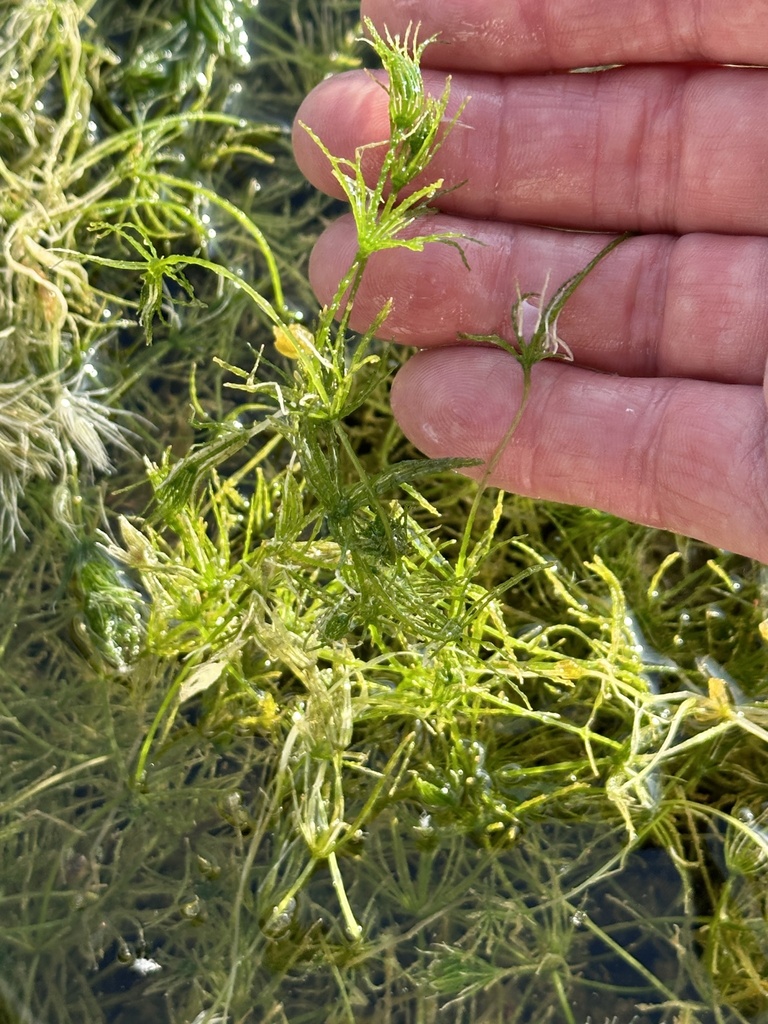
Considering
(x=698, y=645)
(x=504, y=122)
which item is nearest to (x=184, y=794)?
(x=698, y=645)

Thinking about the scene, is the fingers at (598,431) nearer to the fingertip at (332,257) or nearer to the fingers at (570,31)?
the fingertip at (332,257)

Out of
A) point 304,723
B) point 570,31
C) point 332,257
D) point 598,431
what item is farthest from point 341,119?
point 304,723

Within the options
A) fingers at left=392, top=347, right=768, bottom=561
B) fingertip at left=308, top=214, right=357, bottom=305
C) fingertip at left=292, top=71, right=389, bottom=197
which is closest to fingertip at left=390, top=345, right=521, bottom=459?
fingers at left=392, top=347, right=768, bottom=561

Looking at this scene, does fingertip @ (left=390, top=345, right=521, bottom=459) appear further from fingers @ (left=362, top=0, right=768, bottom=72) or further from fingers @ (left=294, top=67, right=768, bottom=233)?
fingers @ (left=362, top=0, right=768, bottom=72)

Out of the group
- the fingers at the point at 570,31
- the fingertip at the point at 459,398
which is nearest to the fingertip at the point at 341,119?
the fingers at the point at 570,31

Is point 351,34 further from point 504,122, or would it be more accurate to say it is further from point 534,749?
point 534,749

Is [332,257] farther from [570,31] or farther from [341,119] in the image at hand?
[570,31]

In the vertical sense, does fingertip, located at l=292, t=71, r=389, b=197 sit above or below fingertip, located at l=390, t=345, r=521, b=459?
above
